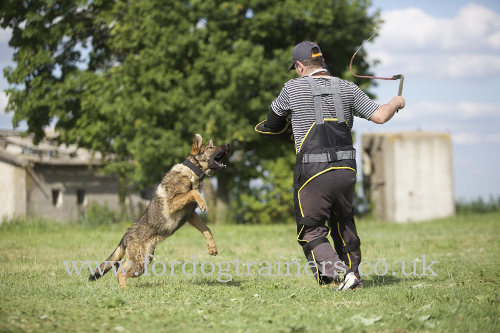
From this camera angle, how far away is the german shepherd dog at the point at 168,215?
25.6 ft

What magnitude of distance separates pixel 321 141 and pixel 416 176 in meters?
21.2

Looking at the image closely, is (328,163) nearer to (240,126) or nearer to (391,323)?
(391,323)

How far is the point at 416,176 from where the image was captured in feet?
88.0

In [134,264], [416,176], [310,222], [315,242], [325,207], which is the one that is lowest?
[134,264]

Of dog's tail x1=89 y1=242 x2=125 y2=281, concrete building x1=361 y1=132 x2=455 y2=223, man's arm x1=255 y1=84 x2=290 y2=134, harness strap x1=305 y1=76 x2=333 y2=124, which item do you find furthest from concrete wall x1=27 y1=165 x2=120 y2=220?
harness strap x1=305 y1=76 x2=333 y2=124

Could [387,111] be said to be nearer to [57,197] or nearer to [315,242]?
[315,242]

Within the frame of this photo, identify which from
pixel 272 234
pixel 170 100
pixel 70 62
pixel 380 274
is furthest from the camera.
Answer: pixel 70 62

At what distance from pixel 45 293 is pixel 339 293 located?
3448 millimetres

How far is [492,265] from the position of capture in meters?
10.5

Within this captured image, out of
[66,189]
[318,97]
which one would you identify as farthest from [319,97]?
[66,189]

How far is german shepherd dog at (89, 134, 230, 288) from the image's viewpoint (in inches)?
308

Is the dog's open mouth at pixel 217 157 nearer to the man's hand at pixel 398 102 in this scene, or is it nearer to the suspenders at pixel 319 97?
the suspenders at pixel 319 97

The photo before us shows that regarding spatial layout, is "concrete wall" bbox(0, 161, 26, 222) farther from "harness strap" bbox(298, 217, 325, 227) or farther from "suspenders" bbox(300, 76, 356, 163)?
"suspenders" bbox(300, 76, 356, 163)

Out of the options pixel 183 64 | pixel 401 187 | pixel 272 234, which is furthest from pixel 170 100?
pixel 401 187
